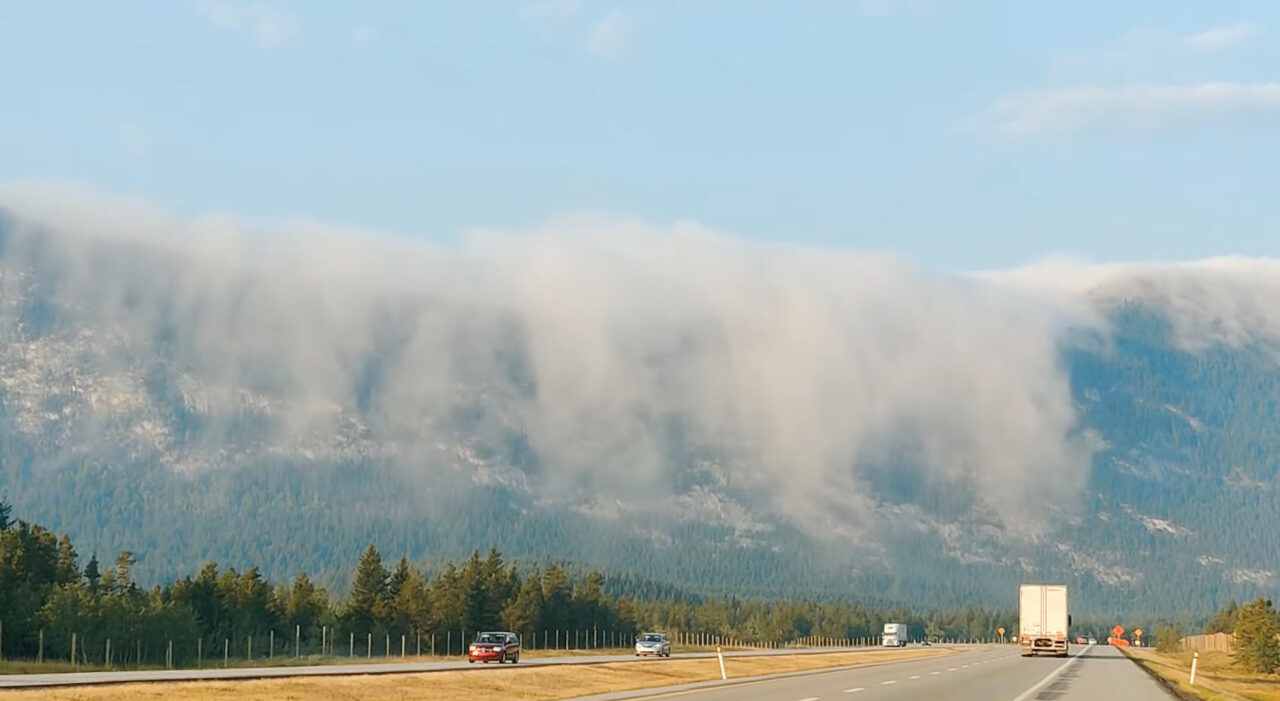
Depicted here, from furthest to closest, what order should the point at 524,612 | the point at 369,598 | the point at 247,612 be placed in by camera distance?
the point at 524,612
the point at 369,598
the point at 247,612

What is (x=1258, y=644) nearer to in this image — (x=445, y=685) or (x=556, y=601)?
(x=556, y=601)

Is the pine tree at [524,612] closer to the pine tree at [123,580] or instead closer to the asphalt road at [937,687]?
the pine tree at [123,580]

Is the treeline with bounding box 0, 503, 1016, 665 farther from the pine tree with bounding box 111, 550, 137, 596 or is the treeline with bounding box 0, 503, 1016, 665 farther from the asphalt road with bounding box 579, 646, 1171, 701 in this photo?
the asphalt road with bounding box 579, 646, 1171, 701

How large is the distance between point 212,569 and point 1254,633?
111 m

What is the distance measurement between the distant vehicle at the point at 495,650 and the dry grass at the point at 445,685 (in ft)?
25.7

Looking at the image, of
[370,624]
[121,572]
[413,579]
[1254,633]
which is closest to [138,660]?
[121,572]

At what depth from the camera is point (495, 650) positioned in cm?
10094

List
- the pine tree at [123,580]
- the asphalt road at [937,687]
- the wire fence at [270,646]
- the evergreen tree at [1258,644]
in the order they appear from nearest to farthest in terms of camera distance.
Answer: the asphalt road at [937,687], the wire fence at [270,646], the pine tree at [123,580], the evergreen tree at [1258,644]

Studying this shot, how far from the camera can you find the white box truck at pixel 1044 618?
12600 cm

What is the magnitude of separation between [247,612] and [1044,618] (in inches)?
2731

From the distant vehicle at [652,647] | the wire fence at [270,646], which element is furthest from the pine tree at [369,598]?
the distant vehicle at [652,647]

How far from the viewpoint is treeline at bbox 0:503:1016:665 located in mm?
106562

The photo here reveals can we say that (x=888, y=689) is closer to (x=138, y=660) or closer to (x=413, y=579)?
(x=138, y=660)

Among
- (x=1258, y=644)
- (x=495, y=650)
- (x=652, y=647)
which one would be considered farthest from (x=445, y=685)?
(x=1258, y=644)
